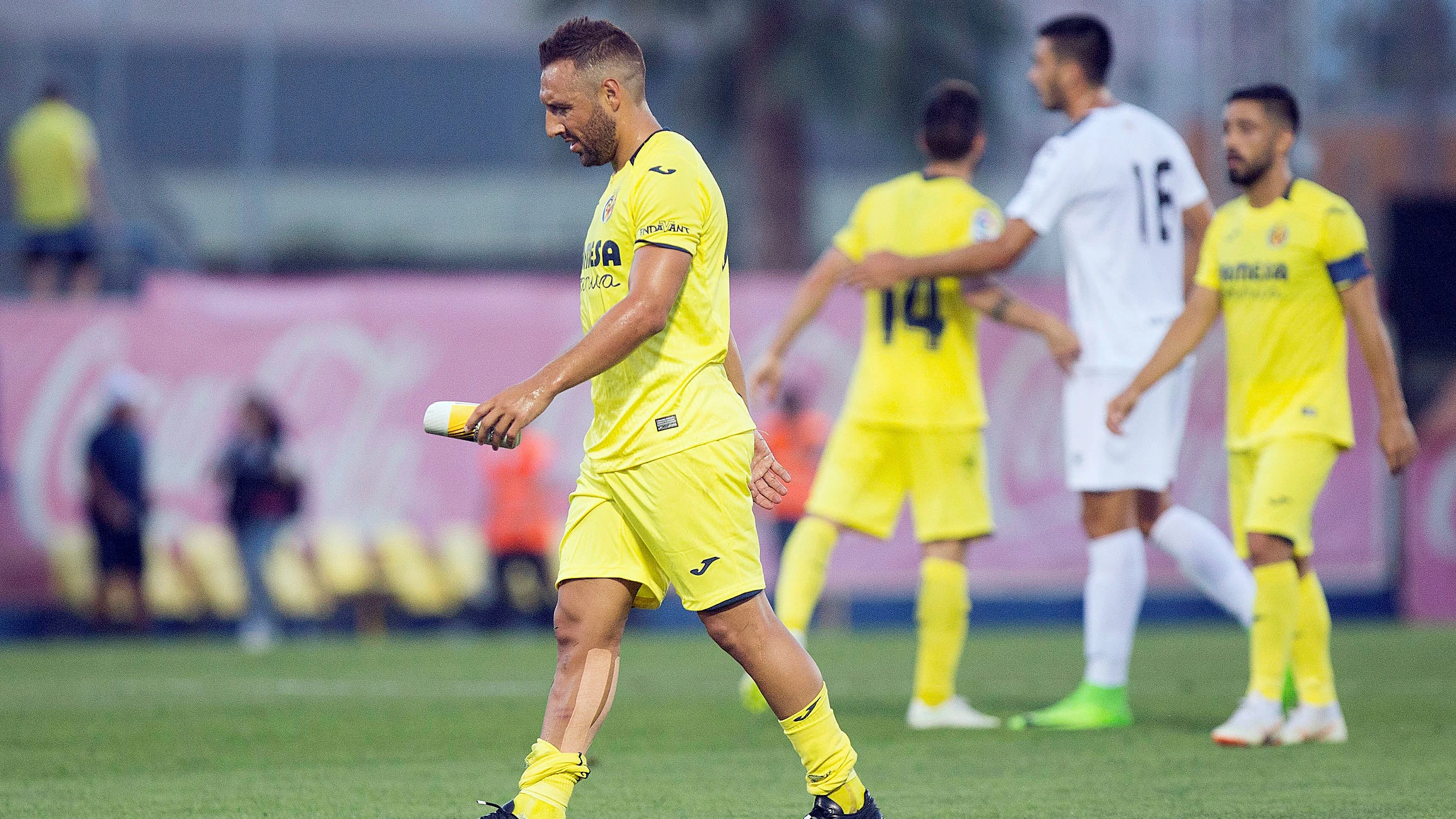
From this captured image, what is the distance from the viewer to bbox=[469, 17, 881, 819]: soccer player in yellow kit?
474cm

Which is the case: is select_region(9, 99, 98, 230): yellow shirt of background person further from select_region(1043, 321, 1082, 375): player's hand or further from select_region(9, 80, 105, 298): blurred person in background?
select_region(1043, 321, 1082, 375): player's hand

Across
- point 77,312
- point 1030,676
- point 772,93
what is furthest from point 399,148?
point 1030,676

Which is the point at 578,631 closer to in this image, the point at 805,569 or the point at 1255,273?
the point at 805,569

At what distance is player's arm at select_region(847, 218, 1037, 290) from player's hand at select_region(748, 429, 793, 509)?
2.55 metres

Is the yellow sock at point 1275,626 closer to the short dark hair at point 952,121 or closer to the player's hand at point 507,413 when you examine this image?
the short dark hair at point 952,121

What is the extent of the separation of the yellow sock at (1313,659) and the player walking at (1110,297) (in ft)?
2.12

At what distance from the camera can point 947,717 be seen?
7.66 m

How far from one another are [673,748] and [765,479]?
2.57 meters

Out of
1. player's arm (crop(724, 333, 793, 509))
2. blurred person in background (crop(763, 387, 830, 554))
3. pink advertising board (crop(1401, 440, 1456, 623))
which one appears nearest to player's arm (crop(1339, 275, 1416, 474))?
player's arm (crop(724, 333, 793, 509))

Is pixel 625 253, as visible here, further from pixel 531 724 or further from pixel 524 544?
pixel 524 544

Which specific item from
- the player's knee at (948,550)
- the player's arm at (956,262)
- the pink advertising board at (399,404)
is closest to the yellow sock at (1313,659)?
the player's knee at (948,550)

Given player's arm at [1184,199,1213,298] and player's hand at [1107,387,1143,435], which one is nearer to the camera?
player's hand at [1107,387,1143,435]

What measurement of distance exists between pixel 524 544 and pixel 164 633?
307cm

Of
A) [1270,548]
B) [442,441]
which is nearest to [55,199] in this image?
[442,441]
